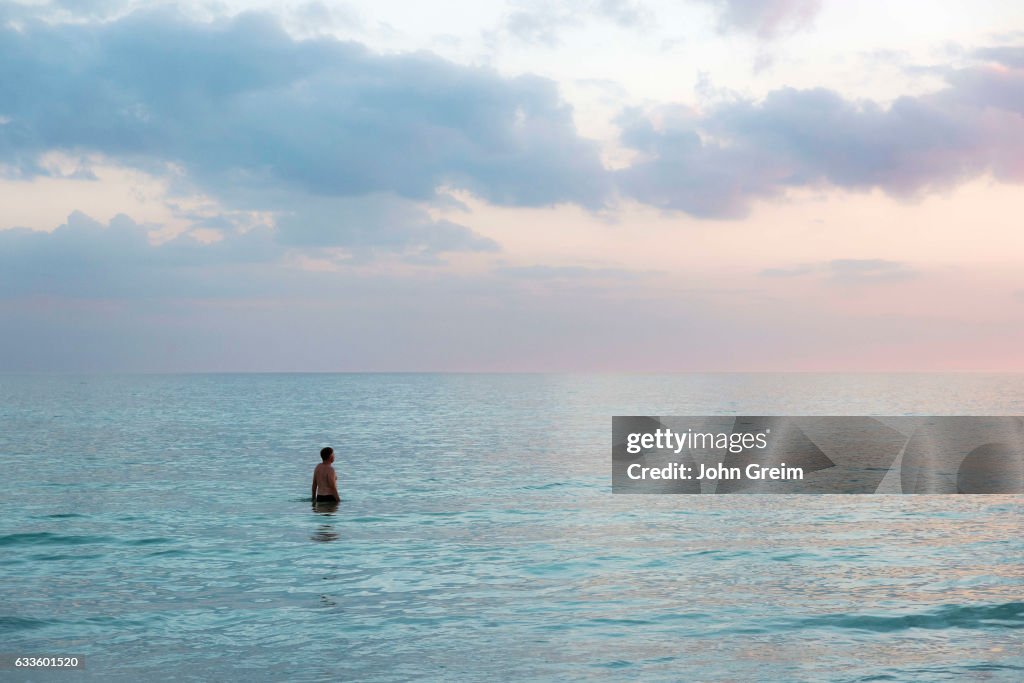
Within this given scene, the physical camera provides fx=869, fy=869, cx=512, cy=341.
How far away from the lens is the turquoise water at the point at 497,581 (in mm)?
15750

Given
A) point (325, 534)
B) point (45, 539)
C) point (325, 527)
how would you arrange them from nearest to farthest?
1. point (45, 539)
2. point (325, 534)
3. point (325, 527)

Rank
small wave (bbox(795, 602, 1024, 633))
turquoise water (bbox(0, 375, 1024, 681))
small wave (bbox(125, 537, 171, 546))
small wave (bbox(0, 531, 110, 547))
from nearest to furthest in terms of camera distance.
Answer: turquoise water (bbox(0, 375, 1024, 681)), small wave (bbox(795, 602, 1024, 633)), small wave (bbox(125, 537, 171, 546)), small wave (bbox(0, 531, 110, 547))

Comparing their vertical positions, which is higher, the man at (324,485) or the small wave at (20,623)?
the man at (324,485)

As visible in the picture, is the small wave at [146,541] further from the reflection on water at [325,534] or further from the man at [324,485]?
the man at [324,485]

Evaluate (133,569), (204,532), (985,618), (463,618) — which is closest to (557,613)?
(463,618)

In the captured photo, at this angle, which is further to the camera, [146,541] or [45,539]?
[45,539]

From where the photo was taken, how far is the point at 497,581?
853 inches

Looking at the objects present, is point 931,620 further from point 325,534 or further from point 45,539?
point 45,539

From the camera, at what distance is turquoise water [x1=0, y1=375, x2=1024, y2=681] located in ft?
51.7

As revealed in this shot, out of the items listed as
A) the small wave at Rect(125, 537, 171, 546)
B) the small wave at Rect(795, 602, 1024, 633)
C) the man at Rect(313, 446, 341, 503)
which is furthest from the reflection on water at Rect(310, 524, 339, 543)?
the small wave at Rect(795, 602, 1024, 633)

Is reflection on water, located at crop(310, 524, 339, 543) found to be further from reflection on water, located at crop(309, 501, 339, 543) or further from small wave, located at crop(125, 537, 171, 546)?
small wave, located at crop(125, 537, 171, 546)

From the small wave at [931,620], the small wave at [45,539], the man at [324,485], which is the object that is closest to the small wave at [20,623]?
the small wave at [45,539]

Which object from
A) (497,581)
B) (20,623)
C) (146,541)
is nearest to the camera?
(20,623)

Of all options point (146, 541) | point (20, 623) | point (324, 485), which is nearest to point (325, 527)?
point (324, 485)
